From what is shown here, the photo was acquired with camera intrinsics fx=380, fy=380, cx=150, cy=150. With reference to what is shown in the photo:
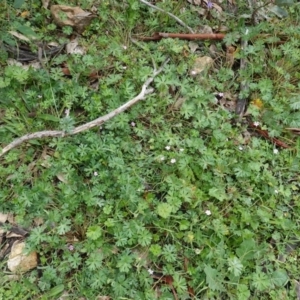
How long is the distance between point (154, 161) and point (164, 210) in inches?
14.4

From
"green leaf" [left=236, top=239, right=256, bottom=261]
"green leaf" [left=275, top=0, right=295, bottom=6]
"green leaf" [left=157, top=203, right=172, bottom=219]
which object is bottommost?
"green leaf" [left=236, top=239, right=256, bottom=261]

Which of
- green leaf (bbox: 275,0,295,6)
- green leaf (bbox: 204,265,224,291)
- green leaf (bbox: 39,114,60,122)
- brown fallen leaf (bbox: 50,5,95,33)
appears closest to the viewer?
green leaf (bbox: 204,265,224,291)

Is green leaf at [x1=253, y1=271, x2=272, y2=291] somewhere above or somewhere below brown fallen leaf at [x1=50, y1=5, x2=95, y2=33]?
below

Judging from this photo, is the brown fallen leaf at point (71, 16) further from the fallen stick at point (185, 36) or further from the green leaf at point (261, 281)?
the green leaf at point (261, 281)

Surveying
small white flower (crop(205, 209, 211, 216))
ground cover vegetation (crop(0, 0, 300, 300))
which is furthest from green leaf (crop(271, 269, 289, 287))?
small white flower (crop(205, 209, 211, 216))

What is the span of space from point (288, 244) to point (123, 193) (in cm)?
118

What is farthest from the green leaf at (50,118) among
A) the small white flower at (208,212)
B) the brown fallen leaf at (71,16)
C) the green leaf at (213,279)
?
the green leaf at (213,279)

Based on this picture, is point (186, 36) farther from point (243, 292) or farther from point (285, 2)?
point (243, 292)

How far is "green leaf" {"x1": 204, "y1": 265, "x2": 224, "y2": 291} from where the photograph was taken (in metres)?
2.34

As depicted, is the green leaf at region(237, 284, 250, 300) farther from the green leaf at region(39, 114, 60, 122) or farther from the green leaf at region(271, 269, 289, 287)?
the green leaf at region(39, 114, 60, 122)

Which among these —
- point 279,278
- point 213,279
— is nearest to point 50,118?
point 213,279

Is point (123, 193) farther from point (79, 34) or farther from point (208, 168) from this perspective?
point (79, 34)

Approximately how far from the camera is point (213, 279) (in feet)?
7.71

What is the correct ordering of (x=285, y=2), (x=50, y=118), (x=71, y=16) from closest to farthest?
1. (x=285, y=2)
2. (x=50, y=118)
3. (x=71, y=16)
